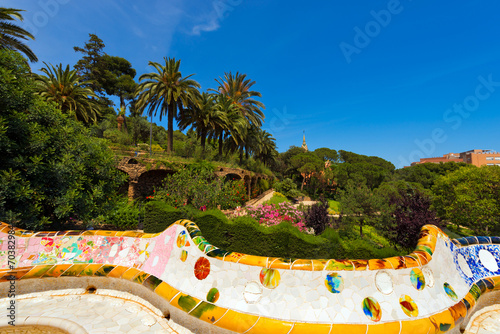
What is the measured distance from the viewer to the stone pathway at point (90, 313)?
3.26 m

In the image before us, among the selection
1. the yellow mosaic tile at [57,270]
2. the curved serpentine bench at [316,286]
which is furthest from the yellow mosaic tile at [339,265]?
the yellow mosaic tile at [57,270]

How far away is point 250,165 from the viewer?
1086 inches

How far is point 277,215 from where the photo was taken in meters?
10.1

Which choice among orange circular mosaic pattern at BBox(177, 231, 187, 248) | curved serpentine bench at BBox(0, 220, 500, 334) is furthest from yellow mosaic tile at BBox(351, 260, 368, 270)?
orange circular mosaic pattern at BBox(177, 231, 187, 248)

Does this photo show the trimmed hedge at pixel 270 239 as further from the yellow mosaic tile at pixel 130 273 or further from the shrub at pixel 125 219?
the shrub at pixel 125 219

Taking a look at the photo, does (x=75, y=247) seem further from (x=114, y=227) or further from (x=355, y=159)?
(x=355, y=159)

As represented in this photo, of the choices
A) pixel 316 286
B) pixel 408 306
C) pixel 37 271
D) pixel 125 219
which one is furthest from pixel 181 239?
pixel 125 219

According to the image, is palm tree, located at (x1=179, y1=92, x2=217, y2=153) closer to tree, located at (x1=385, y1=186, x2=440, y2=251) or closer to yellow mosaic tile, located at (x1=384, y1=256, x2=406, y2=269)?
tree, located at (x1=385, y1=186, x2=440, y2=251)

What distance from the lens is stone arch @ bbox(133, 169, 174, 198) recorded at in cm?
1631

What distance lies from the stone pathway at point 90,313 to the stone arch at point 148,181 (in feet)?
40.8

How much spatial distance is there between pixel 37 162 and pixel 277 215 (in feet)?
30.9

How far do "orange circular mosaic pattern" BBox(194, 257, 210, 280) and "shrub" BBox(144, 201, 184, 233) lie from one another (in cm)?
442

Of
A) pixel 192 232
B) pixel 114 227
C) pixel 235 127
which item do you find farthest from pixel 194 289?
pixel 235 127

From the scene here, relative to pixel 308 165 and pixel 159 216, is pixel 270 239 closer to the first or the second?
pixel 159 216
